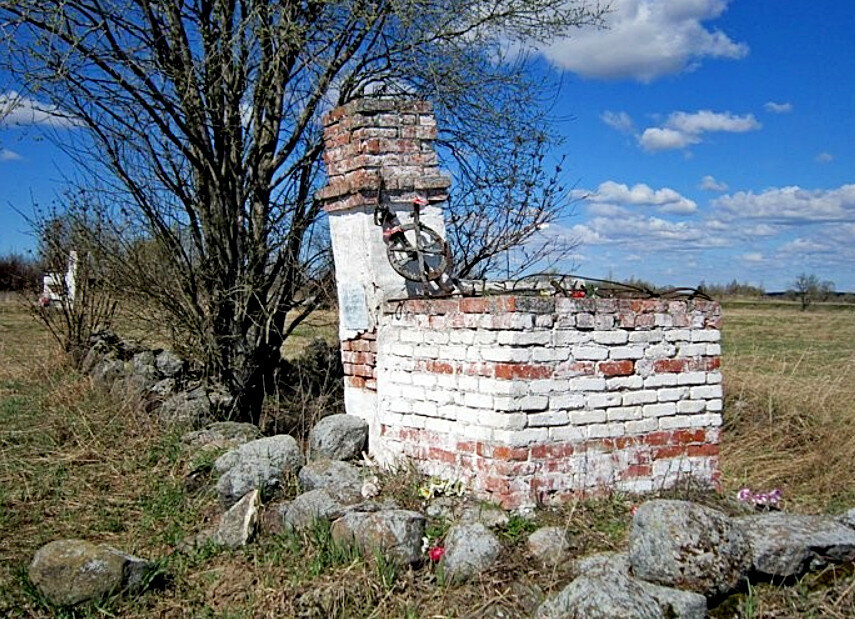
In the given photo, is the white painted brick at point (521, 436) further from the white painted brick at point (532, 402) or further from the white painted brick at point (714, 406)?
the white painted brick at point (714, 406)

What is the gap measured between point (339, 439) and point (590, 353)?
217 cm

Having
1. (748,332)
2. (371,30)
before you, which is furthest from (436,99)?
(748,332)

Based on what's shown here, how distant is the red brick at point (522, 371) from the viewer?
16.8ft

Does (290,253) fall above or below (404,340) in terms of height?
above

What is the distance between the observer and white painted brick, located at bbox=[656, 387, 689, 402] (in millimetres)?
5715

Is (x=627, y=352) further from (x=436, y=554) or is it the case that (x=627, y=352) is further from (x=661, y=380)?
(x=436, y=554)

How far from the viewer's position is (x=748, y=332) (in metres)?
24.5

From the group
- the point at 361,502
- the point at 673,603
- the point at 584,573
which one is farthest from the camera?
the point at 361,502

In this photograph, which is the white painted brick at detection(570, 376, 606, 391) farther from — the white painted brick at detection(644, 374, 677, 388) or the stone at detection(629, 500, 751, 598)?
the stone at detection(629, 500, 751, 598)

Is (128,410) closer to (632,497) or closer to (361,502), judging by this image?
(361,502)

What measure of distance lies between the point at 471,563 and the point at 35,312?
7.89 meters

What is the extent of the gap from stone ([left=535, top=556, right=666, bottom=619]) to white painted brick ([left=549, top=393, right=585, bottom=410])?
1.39 metres

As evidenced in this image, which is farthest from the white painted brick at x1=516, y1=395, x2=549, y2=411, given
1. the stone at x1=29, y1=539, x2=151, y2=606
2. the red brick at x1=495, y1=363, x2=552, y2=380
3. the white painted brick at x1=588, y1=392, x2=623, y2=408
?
the stone at x1=29, y1=539, x2=151, y2=606

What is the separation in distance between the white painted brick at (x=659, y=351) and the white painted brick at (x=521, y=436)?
98cm
